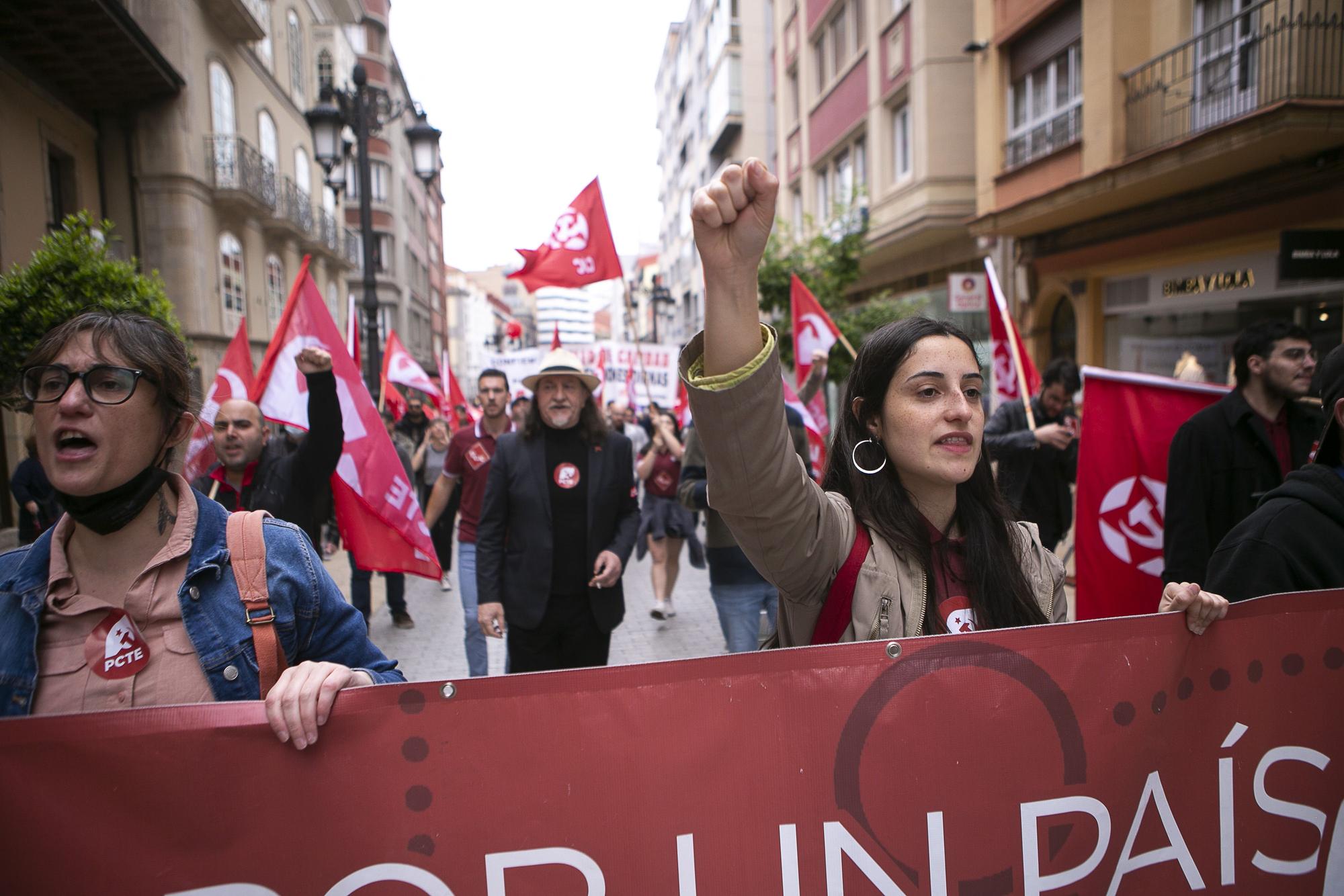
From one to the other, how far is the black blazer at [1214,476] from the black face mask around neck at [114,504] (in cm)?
361

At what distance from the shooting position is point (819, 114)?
22453mm

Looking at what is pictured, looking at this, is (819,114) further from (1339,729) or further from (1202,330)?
(1339,729)

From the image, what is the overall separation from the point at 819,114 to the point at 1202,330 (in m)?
13.5

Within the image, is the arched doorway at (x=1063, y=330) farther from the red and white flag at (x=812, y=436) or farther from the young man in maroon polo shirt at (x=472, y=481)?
the young man in maroon polo shirt at (x=472, y=481)

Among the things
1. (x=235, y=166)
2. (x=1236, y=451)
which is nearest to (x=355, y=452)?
(x=1236, y=451)

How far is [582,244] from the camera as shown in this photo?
8062mm

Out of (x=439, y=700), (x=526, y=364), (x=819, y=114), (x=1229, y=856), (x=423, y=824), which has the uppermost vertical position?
(x=819, y=114)

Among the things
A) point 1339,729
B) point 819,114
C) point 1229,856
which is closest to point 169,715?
point 1229,856

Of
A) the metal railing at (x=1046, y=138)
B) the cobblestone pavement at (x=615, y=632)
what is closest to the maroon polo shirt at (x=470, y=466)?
the cobblestone pavement at (x=615, y=632)

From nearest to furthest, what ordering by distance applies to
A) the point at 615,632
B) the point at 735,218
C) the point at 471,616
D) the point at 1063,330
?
the point at 735,218 → the point at 471,616 → the point at 615,632 → the point at 1063,330

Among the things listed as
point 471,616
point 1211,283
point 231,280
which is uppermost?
point 231,280

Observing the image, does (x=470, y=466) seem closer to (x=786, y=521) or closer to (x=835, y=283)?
(x=786, y=521)

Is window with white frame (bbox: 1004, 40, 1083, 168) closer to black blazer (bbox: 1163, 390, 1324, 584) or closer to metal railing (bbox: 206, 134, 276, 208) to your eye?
black blazer (bbox: 1163, 390, 1324, 584)

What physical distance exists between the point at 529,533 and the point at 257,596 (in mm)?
2445
